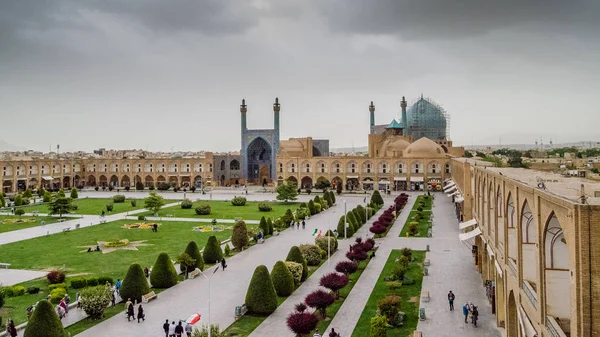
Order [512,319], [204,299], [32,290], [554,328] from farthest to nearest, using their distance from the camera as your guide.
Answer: [32,290] < [204,299] < [512,319] < [554,328]

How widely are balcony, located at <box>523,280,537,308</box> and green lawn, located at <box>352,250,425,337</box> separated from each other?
4281 mm

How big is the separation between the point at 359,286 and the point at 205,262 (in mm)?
8247

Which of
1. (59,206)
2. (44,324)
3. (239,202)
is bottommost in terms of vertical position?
(44,324)

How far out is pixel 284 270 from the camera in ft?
61.5

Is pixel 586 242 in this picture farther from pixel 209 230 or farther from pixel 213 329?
pixel 209 230

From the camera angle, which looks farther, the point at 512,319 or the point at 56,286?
the point at 56,286

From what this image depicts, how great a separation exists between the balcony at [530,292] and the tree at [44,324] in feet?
40.1

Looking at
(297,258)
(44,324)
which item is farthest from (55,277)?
(297,258)

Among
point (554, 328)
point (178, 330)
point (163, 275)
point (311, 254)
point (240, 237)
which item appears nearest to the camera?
point (554, 328)

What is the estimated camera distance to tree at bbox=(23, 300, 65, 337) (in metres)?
13.2

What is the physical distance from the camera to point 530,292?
11.0 meters

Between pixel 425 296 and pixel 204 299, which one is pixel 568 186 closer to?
pixel 425 296

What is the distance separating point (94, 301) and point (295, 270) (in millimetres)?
7600

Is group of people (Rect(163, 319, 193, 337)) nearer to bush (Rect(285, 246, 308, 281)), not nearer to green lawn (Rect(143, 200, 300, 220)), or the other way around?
bush (Rect(285, 246, 308, 281))
